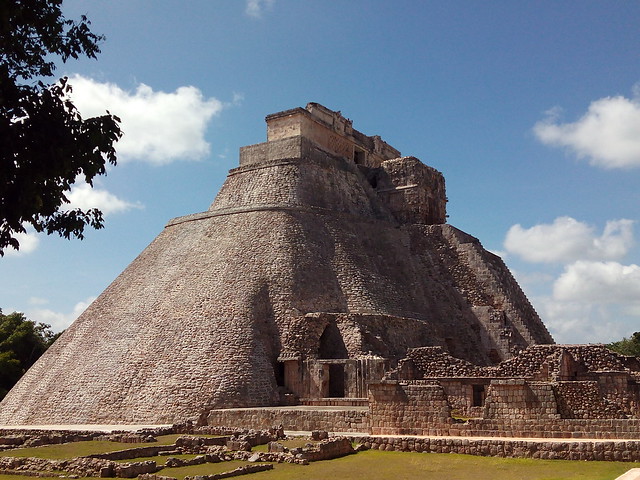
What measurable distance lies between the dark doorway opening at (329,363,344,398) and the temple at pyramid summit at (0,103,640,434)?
0.13ft

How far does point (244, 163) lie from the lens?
121 ft

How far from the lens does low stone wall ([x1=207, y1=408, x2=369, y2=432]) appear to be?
18.5m

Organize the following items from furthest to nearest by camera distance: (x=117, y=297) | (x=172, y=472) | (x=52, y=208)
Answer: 1. (x=117, y=297)
2. (x=172, y=472)
3. (x=52, y=208)

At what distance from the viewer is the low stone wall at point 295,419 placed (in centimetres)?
1852

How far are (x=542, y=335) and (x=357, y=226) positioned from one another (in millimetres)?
9490

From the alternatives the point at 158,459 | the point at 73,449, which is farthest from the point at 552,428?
the point at 73,449

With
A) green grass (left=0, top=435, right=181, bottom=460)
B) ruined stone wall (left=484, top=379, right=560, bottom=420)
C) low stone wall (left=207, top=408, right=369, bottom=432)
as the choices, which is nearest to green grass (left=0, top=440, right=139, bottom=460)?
green grass (left=0, top=435, right=181, bottom=460)

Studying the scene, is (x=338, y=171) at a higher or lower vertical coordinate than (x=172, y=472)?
higher

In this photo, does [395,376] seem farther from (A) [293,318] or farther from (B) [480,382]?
(A) [293,318]

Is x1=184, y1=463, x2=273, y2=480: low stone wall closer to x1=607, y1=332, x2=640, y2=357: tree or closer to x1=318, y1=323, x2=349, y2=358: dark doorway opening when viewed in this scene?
x1=318, y1=323, x2=349, y2=358: dark doorway opening

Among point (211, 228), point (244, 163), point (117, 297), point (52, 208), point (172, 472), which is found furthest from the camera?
point (244, 163)

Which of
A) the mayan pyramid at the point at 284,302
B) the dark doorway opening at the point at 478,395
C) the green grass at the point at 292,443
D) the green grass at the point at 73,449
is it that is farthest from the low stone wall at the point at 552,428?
the mayan pyramid at the point at 284,302

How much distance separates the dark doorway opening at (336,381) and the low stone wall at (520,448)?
9.22 m

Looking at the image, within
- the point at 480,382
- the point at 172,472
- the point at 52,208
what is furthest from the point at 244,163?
the point at 52,208
